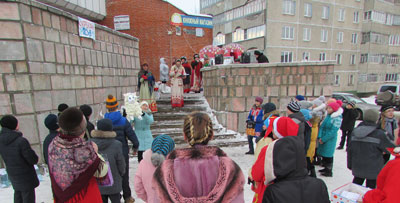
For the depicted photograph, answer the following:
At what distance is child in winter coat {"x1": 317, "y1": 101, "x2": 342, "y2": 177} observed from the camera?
4.24m

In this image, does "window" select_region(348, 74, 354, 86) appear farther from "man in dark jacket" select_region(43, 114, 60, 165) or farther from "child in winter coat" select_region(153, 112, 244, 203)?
"man in dark jacket" select_region(43, 114, 60, 165)

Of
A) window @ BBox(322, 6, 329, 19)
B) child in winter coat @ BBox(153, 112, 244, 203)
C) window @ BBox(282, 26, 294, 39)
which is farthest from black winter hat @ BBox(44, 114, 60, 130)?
window @ BBox(322, 6, 329, 19)

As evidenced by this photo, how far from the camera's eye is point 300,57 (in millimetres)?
22312

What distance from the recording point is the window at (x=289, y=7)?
69.8 ft

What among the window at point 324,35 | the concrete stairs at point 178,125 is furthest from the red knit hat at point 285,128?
the window at point 324,35

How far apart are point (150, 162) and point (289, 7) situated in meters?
24.0

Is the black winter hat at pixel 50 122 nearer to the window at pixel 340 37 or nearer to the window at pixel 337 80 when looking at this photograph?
the window at pixel 337 80

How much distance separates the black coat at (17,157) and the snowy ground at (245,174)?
0.90 m

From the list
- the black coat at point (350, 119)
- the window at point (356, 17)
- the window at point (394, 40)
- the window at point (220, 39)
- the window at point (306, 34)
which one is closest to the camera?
the black coat at point (350, 119)

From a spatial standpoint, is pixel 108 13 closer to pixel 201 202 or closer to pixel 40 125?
pixel 40 125

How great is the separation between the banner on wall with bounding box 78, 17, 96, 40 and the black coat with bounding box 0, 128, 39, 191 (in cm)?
373

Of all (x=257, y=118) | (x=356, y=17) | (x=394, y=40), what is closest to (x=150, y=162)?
(x=257, y=118)

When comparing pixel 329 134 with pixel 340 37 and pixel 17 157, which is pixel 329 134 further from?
pixel 340 37

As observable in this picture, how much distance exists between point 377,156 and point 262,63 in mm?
4696
